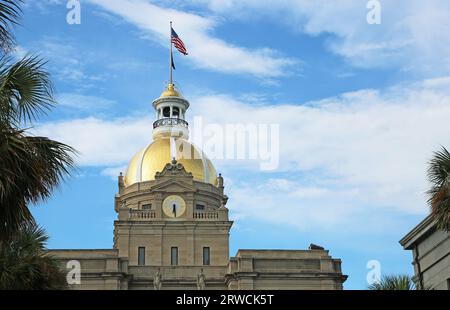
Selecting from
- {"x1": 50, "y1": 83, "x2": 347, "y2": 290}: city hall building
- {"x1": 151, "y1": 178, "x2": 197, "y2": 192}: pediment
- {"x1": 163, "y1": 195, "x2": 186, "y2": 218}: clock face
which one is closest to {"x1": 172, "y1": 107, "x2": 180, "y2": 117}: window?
{"x1": 50, "y1": 83, "x2": 347, "y2": 290}: city hall building

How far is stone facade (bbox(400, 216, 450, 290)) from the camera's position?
35391 millimetres

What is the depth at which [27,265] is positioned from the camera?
2073 cm

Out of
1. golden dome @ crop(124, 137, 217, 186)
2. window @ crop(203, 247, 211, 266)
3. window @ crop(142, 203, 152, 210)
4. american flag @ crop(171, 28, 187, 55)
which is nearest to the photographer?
window @ crop(203, 247, 211, 266)

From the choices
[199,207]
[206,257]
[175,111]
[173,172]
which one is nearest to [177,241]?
[206,257]

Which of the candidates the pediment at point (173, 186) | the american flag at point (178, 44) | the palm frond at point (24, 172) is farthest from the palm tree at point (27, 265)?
the american flag at point (178, 44)

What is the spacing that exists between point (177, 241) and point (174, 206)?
3.67m

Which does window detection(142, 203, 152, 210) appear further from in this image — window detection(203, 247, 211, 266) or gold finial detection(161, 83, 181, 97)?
gold finial detection(161, 83, 181, 97)

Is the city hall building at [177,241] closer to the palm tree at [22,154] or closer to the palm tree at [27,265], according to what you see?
the palm tree at [27,265]

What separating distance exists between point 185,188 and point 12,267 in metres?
57.1

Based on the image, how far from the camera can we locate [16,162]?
15305mm

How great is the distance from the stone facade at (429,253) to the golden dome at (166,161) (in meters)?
43.0

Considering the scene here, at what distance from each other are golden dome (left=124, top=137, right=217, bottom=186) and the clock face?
415cm
